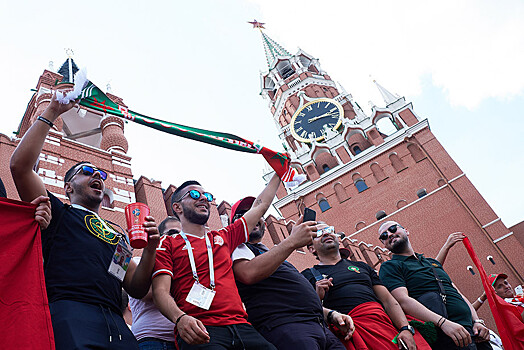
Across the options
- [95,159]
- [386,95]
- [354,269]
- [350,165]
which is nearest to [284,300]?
[354,269]

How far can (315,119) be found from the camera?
32.4 m

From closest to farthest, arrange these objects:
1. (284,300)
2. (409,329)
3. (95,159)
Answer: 1. (284,300)
2. (409,329)
3. (95,159)

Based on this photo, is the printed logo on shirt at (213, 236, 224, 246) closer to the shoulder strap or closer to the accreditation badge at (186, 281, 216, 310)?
the accreditation badge at (186, 281, 216, 310)

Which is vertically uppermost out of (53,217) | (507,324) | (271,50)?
(271,50)

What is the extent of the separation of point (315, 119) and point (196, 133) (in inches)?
1129

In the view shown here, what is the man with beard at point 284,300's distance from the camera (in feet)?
9.76

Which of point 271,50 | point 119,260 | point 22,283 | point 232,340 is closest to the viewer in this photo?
point 22,283

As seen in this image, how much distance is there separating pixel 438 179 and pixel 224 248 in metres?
23.9

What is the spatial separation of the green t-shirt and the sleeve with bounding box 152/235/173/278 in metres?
2.27

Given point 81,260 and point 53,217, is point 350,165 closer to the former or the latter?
point 53,217

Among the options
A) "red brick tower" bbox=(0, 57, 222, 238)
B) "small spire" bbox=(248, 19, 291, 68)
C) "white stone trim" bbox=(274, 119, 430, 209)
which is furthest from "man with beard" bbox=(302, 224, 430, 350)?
"small spire" bbox=(248, 19, 291, 68)

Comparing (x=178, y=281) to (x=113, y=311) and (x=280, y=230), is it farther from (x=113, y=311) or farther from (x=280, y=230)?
(x=280, y=230)

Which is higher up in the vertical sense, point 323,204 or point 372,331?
point 323,204

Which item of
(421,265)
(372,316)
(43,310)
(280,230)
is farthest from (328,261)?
(280,230)
